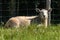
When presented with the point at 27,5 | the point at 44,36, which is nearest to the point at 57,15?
the point at 27,5

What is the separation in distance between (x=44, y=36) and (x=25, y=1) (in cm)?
731

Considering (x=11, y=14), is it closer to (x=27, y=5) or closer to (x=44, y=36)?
(x=27, y=5)

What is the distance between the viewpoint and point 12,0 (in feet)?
43.9

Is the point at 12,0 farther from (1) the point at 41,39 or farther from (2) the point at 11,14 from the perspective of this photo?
(1) the point at 41,39

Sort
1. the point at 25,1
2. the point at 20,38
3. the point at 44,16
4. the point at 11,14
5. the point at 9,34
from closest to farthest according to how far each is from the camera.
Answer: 1. the point at 20,38
2. the point at 9,34
3. the point at 44,16
4. the point at 11,14
5. the point at 25,1

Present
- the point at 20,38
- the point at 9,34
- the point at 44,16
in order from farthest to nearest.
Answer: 1. the point at 44,16
2. the point at 9,34
3. the point at 20,38

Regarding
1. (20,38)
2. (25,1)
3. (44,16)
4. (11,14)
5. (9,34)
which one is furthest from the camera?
(25,1)

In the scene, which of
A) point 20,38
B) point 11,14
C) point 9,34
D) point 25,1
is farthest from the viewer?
point 25,1

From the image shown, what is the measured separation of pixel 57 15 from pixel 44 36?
6.85 m

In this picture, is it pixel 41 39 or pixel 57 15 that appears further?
pixel 57 15

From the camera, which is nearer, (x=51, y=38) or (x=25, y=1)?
(x=51, y=38)

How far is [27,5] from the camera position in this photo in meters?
14.1

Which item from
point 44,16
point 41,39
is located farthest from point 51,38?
point 44,16

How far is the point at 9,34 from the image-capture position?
6934 millimetres
